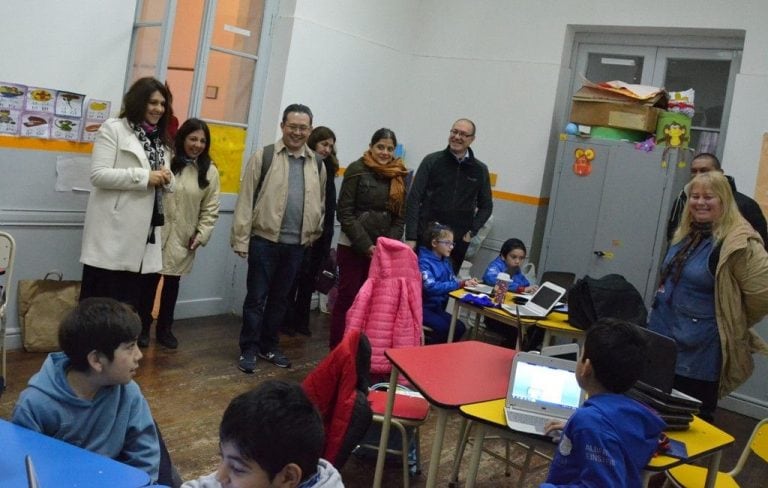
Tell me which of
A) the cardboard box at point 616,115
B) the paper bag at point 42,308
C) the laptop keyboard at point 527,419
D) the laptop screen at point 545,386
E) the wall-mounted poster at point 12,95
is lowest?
the paper bag at point 42,308

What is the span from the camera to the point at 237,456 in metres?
1.48

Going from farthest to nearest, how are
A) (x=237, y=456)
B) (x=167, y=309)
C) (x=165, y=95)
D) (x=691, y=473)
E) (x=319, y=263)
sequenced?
(x=319, y=263) < (x=167, y=309) < (x=165, y=95) < (x=691, y=473) < (x=237, y=456)

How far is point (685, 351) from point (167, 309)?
10.1 feet

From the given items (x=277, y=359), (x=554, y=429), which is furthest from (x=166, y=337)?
(x=554, y=429)

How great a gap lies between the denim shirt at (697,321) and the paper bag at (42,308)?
10.6 ft

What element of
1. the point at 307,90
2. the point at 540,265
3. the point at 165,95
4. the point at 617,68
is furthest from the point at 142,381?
the point at 617,68

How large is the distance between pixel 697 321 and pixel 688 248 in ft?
1.07

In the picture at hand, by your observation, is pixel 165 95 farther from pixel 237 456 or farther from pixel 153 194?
pixel 237 456

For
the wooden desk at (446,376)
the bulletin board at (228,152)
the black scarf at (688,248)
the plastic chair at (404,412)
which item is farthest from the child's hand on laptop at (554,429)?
the bulletin board at (228,152)

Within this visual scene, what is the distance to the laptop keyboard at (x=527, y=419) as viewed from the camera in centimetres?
257

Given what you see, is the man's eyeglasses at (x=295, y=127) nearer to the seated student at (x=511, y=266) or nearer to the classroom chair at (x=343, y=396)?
the seated student at (x=511, y=266)

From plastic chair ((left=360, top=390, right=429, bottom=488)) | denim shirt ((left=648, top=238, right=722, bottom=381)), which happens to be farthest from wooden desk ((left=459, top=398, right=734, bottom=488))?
denim shirt ((left=648, top=238, right=722, bottom=381))

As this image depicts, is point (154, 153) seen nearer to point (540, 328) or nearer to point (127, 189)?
point (127, 189)

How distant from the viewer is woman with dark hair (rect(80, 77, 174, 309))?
4.06 m
